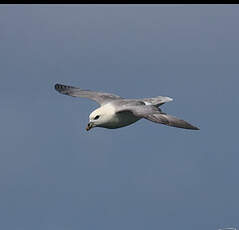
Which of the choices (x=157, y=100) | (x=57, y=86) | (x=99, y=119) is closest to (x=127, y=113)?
(x=99, y=119)

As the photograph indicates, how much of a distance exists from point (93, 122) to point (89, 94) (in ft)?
15.7

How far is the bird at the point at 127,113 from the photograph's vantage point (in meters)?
28.0

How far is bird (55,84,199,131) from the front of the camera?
2800 centimetres

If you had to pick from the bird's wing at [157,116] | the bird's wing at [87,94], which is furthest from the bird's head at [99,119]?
the bird's wing at [87,94]

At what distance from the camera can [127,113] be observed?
98.6 ft

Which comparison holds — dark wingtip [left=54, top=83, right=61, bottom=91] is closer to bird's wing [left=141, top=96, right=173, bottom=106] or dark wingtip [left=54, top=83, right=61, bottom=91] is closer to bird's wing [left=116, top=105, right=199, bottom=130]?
Result: bird's wing [left=141, top=96, right=173, bottom=106]

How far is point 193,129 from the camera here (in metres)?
27.6

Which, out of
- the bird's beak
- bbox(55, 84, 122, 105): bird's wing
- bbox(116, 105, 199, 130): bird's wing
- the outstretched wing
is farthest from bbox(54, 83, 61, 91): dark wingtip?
the outstretched wing

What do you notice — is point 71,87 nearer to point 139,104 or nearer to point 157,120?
point 139,104

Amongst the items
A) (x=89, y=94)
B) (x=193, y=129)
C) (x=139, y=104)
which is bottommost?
(x=193, y=129)

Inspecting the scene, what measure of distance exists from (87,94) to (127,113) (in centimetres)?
521

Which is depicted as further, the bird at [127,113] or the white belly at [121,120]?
the white belly at [121,120]

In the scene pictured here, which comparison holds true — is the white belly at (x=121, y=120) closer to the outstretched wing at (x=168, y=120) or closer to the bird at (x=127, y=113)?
the bird at (x=127, y=113)

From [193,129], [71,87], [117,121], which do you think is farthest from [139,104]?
[71,87]
